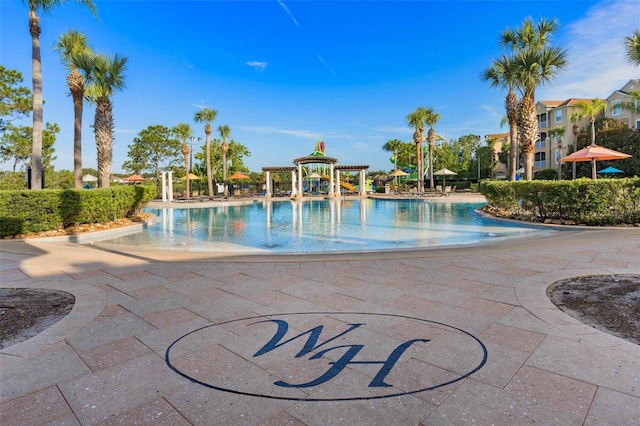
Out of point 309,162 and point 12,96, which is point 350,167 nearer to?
point 309,162

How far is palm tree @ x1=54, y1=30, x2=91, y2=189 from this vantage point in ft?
46.2

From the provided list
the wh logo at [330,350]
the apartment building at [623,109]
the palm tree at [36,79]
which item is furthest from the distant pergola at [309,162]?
the wh logo at [330,350]

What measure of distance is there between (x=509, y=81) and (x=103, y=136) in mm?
18187

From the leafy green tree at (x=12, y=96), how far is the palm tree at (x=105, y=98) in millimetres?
10152

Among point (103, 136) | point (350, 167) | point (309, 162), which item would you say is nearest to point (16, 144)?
point (103, 136)

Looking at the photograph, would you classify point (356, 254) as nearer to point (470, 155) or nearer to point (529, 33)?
point (529, 33)

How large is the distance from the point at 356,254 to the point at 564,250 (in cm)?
383

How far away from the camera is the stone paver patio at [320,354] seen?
6.98 feet

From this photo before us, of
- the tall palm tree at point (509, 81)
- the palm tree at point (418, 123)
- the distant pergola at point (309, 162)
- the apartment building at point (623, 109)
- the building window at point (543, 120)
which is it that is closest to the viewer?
the tall palm tree at point (509, 81)

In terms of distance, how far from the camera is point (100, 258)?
6.82 meters

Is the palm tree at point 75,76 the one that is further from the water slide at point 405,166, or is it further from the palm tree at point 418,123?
the water slide at point 405,166

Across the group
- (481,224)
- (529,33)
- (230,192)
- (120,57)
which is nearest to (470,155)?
(230,192)

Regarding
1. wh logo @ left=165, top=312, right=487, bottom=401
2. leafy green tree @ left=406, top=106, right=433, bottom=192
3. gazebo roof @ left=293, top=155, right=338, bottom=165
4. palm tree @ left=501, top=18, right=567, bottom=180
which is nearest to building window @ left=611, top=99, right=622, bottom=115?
leafy green tree @ left=406, top=106, right=433, bottom=192

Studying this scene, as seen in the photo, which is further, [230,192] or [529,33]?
[230,192]
